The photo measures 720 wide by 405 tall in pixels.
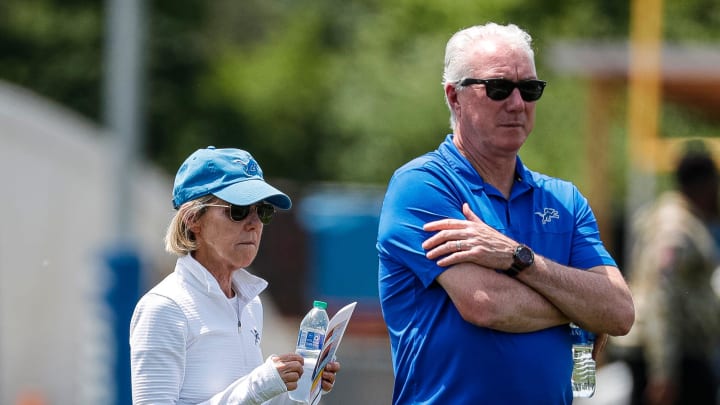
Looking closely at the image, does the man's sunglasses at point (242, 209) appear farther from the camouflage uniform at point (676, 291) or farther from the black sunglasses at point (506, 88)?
the camouflage uniform at point (676, 291)

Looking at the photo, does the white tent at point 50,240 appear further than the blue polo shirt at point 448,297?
Yes

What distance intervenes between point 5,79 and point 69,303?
18.9m

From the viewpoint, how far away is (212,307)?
3432 millimetres

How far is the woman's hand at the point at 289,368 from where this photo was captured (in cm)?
326

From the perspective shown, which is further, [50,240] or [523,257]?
[50,240]

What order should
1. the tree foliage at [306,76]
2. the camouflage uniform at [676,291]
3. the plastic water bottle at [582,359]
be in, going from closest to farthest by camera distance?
the plastic water bottle at [582,359] → the camouflage uniform at [676,291] → the tree foliage at [306,76]

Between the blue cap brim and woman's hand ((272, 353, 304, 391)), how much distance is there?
42 cm

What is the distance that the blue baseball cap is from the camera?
136 inches

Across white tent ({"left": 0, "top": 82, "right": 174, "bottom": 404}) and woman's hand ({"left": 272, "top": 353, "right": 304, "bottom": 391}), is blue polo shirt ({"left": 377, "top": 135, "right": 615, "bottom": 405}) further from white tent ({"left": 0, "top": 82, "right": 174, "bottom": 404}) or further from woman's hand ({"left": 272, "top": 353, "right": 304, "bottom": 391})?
white tent ({"left": 0, "top": 82, "right": 174, "bottom": 404})

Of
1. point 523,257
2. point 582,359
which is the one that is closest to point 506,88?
point 523,257

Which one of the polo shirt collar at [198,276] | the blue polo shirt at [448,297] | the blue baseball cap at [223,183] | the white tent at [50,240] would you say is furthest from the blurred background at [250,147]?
the polo shirt collar at [198,276]

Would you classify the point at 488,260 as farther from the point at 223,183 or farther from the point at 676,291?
the point at 676,291

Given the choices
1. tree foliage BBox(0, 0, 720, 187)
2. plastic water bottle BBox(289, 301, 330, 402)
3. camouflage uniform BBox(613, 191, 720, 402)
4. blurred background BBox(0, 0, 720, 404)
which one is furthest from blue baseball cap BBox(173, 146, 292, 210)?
tree foliage BBox(0, 0, 720, 187)

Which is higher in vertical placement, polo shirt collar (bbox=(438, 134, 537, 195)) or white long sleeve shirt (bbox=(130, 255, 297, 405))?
polo shirt collar (bbox=(438, 134, 537, 195))
